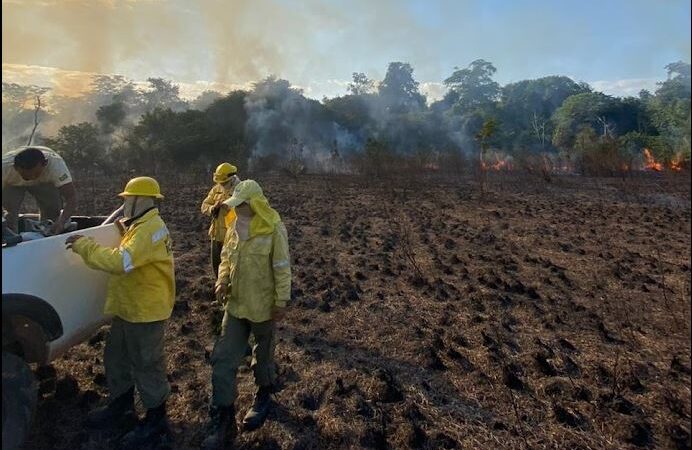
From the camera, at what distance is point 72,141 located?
72.4 feet

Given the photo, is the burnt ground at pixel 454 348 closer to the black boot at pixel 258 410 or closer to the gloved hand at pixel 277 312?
the black boot at pixel 258 410

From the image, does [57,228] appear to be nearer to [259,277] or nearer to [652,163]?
[259,277]

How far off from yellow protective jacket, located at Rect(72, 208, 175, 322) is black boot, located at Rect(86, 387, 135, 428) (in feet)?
1.95

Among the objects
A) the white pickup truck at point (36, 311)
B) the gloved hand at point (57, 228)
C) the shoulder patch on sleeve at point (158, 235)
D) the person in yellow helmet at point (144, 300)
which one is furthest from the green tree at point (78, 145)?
the shoulder patch on sleeve at point (158, 235)

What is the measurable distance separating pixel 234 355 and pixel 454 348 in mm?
2071

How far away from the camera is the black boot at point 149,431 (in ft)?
9.36

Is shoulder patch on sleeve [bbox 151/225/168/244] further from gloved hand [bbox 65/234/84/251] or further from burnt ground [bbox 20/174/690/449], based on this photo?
burnt ground [bbox 20/174/690/449]

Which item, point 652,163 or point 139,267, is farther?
point 652,163

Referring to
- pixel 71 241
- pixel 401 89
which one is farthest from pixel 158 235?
pixel 401 89

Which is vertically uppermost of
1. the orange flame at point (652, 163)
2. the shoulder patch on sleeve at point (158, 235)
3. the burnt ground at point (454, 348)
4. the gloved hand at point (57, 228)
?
the orange flame at point (652, 163)

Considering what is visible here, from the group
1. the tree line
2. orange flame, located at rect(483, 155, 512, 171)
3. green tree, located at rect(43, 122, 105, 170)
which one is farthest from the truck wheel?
orange flame, located at rect(483, 155, 512, 171)

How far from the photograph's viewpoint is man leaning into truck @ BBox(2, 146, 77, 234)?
3789mm

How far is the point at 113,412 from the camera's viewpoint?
307cm

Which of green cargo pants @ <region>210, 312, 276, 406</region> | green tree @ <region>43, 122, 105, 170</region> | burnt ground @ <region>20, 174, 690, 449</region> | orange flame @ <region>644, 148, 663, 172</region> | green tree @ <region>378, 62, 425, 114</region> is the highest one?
green tree @ <region>378, 62, 425, 114</region>
